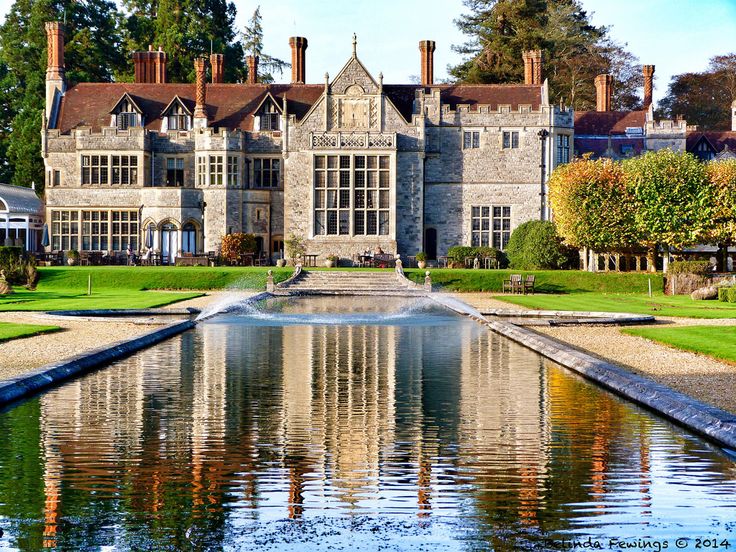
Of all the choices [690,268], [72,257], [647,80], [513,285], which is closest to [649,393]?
[513,285]

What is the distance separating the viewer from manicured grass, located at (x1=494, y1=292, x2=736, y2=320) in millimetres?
29834

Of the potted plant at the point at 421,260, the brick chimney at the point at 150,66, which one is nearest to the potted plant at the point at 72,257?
the brick chimney at the point at 150,66

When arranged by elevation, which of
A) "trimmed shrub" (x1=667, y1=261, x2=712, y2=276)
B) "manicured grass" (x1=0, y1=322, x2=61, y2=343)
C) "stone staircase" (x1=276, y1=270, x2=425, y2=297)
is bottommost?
"manicured grass" (x1=0, y1=322, x2=61, y2=343)

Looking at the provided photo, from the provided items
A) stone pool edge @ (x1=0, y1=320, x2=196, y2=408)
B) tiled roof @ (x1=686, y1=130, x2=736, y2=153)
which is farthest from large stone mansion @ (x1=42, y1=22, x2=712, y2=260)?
stone pool edge @ (x1=0, y1=320, x2=196, y2=408)

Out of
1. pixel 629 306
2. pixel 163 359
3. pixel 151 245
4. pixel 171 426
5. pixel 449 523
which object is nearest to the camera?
pixel 449 523

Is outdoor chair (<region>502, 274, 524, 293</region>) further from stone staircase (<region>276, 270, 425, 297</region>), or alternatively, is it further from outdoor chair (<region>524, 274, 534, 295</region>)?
stone staircase (<region>276, 270, 425, 297</region>)

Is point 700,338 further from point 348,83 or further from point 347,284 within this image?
point 348,83

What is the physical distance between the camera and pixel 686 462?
9742mm

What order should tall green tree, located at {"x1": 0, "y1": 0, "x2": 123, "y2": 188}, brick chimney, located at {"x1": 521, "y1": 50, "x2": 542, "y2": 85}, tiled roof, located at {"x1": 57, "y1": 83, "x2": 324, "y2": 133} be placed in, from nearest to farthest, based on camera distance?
tiled roof, located at {"x1": 57, "y1": 83, "x2": 324, "y2": 133} < brick chimney, located at {"x1": 521, "y1": 50, "x2": 542, "y2": 85} < tall green tree, located at {"x1": 0, "y1": 0, "x2": 123, "y2": 188}

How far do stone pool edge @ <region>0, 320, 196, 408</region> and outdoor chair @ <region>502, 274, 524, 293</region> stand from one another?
21208 millimetres

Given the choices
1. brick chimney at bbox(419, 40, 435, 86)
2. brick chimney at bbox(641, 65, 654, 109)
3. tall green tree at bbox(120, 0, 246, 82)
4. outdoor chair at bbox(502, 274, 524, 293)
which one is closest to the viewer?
outdoor chair at bbox(502, 274, 524, 293)

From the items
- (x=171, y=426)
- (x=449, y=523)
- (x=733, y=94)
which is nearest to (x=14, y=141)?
(x=733, y=94)

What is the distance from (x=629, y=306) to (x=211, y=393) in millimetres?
21642

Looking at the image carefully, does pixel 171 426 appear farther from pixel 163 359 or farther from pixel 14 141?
pixel 14 141
